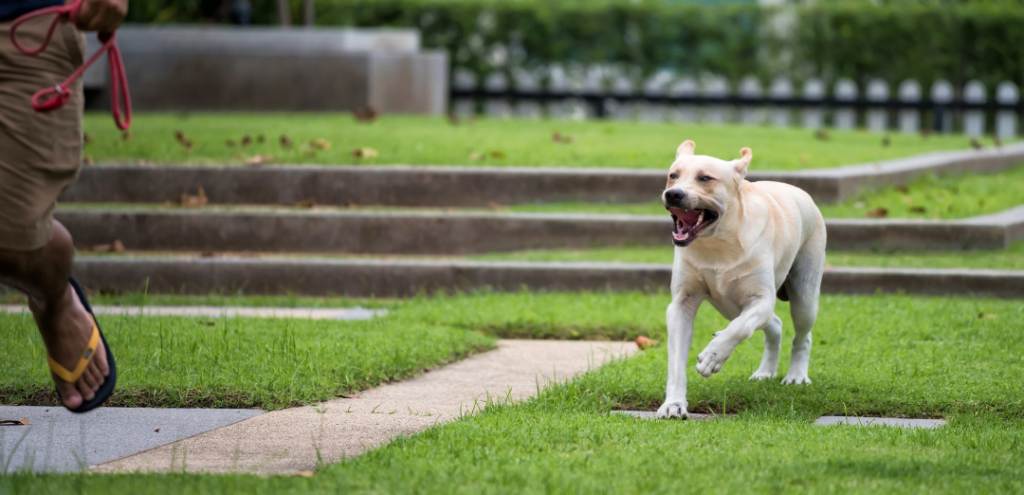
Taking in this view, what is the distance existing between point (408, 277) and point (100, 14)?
14.1 feet

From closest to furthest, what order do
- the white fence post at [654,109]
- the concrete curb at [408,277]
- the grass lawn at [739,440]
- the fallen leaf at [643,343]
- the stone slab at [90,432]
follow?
the grass lawn at [739,440]
the stone slab at [90,432]
the fallen leaf at [643,343]
the concrete curb at [408,277]
the white fence post at [654,109]

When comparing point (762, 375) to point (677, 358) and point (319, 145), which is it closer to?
point (677, 358)

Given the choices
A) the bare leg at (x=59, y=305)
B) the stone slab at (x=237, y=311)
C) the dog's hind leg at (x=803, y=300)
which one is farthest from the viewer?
the stone slab at (x=237, y=311)

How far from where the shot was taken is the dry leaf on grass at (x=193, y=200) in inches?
331

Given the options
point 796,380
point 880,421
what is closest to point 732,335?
point 880,421

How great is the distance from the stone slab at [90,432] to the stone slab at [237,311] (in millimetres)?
1872

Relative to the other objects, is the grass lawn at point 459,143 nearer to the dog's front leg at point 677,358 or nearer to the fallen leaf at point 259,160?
the fallen leaf at point 259,160

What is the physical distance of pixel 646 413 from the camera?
4531 mm

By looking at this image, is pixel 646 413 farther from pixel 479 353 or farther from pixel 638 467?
pixel 479 353

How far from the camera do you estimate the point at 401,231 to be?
26.1ft

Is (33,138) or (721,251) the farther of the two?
(721,251)

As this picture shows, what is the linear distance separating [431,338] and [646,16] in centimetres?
1215

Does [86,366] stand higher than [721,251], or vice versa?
[721,251]

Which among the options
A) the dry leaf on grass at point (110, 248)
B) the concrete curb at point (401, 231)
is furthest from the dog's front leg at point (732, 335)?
the dry leaf on grass at point (110, 248)
